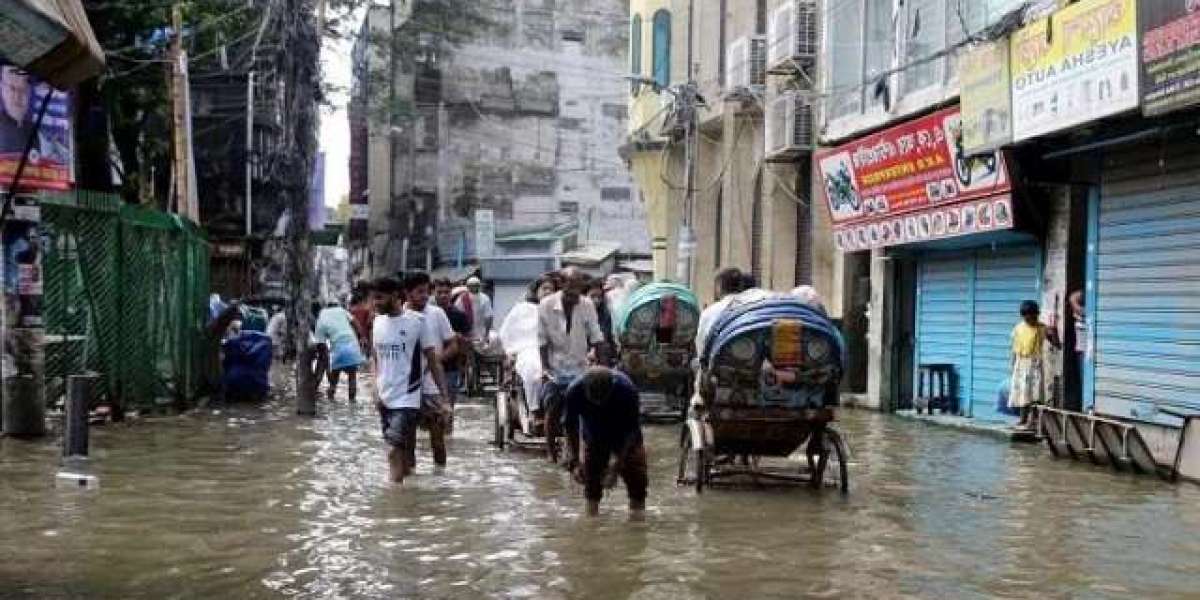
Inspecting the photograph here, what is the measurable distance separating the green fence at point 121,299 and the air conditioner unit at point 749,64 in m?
11.9

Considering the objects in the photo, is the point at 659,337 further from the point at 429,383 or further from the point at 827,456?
the point at 827,456

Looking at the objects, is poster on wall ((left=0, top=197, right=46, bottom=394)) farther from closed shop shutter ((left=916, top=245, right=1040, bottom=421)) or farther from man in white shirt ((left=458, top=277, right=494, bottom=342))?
closed shop shutter ((left=916, top=245, right=1040, bottom=421))

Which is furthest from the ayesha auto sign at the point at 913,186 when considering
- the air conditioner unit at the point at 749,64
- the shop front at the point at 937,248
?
the air conditioner unit at the point at 749,64

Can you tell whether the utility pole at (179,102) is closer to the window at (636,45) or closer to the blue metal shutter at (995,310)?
the blue metal shutter at (995,310)

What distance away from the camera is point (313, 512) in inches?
354

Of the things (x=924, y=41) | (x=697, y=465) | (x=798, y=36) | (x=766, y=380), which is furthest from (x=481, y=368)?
(x=766, y=380)

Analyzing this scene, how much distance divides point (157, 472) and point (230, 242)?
954 inches

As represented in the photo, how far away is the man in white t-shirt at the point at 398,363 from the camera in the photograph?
999 centimetres

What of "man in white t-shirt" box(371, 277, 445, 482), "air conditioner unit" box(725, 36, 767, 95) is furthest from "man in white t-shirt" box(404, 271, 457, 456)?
"air conditioner unit" box(725, 36, 767, 95)

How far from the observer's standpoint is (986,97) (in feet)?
48.6

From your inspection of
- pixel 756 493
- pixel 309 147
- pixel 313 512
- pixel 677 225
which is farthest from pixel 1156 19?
pixel 677 225

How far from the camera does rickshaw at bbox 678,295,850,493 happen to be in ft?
31.1

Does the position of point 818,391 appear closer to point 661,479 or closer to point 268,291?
point 661,479

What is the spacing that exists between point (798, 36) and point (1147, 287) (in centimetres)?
984
